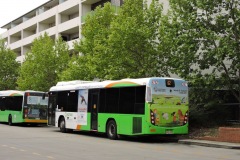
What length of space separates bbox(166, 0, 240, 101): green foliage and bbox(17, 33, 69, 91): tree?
2178cm

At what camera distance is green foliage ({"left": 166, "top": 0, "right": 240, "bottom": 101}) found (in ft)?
71.5

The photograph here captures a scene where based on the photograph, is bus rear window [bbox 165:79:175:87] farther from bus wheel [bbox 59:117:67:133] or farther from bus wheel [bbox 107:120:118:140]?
bus wheel [bbox 59:117:67:133]

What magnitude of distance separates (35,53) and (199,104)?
25.1 m

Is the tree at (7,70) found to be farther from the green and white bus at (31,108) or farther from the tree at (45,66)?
the green and white bus at (31,108)

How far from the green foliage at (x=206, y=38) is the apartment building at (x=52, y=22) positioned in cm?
1971

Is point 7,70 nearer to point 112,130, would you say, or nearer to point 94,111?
point 94,111

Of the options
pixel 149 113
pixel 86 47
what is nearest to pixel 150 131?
pixel 149 113

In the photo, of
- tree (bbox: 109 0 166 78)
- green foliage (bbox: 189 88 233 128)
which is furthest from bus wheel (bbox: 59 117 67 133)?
green foliage (bbox: 189 88 233 128)

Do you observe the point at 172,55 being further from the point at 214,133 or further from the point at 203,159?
the point at 203,159

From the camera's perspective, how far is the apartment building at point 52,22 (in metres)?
52.2

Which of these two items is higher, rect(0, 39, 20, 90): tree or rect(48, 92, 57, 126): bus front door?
rect(0, 39, 20, 90): tree

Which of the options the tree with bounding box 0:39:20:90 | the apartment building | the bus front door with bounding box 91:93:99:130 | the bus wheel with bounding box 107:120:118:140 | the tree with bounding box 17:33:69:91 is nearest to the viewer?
the bus wheel with bounding box 107:120:118:140

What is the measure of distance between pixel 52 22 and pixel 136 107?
1856 inches

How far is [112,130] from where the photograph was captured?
21.6 m
